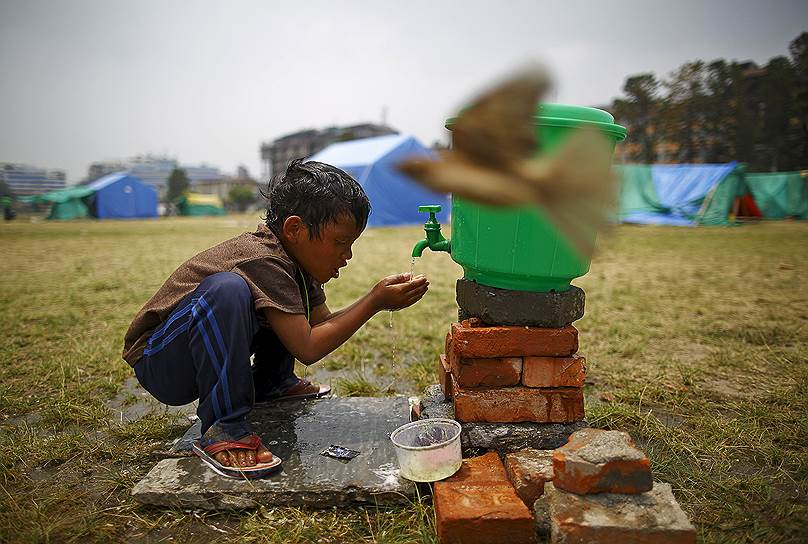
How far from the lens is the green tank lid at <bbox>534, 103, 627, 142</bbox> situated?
4.33 feet

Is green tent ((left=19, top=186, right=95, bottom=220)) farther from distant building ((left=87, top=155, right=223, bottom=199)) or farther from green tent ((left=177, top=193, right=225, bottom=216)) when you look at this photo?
distant building ((left=87, top=155, right=223, bottom=199))

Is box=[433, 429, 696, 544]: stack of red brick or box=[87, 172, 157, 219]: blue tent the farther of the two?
box=[87, 172, 157, 219]: blue tent

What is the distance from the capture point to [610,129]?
1385 mm

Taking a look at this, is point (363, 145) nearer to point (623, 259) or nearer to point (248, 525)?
point (623, 259)

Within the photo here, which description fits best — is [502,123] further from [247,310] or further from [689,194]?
[689,194]

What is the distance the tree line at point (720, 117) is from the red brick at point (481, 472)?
19773 mm

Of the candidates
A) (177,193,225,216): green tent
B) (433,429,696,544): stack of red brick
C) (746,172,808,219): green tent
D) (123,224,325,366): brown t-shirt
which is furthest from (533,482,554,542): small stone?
(177,193,225,216): green tent

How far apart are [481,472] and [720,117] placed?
2464 cm

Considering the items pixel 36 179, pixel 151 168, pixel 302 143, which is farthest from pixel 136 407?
pixel 151 168

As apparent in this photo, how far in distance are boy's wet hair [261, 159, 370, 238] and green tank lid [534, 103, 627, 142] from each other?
636 mm

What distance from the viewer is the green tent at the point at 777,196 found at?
49.9 ft

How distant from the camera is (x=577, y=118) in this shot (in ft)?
4.46

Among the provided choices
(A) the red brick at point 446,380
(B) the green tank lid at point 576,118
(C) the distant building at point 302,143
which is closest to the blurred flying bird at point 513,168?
(B) the green tank lid at point 576,118

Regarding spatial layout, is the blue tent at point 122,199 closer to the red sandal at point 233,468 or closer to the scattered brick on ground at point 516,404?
the red sandal at point 233,468
